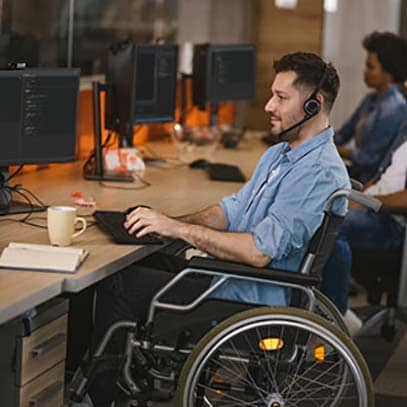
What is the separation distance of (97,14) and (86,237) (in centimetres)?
A: 318

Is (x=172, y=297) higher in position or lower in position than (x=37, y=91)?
lower

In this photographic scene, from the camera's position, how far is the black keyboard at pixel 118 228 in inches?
145

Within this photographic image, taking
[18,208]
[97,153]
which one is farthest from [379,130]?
[18,208]

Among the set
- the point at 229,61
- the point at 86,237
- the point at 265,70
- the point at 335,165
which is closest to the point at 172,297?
the point at 86,237

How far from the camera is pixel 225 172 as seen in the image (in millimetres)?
5344

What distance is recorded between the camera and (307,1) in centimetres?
773

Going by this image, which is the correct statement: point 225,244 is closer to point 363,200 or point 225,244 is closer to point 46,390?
point 363,200

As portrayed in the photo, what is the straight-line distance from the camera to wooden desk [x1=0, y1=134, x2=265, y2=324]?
311cm

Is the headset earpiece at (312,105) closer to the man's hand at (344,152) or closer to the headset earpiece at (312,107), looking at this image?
the headset earpiece at (312,107)

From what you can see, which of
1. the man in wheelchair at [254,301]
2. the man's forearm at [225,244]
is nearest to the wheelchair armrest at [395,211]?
the man in wheelchair at [254,301]

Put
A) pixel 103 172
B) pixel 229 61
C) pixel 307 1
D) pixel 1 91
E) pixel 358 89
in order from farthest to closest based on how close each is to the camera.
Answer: pixel 358 89 → pixel 307 1 → pixel 229 61 → pixel 103 172 → pixel 1 91

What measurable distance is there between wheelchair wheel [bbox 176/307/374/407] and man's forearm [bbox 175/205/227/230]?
0.55m

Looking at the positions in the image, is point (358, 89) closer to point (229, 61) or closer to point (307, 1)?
point (307, 1)

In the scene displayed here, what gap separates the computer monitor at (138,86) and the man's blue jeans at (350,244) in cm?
100
